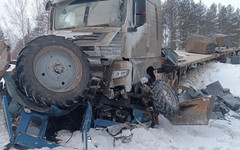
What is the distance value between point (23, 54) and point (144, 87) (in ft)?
8.53

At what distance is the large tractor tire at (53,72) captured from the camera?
310cm

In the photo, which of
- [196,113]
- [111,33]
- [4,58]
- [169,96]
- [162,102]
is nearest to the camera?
[4,58]

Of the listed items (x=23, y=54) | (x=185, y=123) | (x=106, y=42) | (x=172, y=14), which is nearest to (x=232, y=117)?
(x=185, y=123)

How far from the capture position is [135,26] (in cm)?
445

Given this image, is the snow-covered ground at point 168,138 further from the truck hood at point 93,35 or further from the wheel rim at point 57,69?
the truck hood at point 93,35

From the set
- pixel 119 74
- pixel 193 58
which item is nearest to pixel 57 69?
pixel 119 74

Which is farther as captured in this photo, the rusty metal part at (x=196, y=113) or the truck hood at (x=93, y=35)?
the rusty metal part at (x=196, y=113)

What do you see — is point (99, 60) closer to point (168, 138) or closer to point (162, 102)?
point (162, 102)

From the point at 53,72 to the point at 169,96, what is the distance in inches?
111

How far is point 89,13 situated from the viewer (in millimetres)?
4707

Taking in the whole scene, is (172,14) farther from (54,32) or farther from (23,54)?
(23,54)

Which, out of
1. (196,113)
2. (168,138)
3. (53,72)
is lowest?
(168,138)

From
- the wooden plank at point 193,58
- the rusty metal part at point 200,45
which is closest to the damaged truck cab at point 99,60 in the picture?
the wooden plank at point 193,58

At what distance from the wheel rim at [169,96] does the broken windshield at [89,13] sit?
182cm
